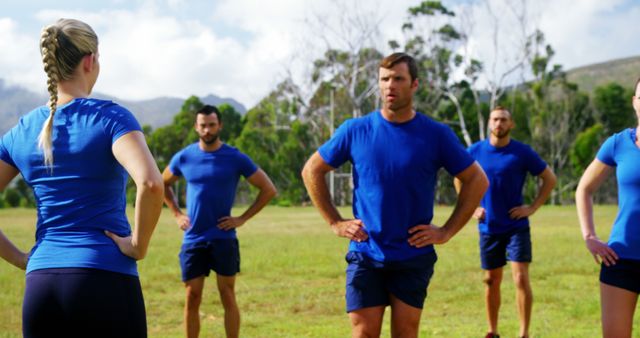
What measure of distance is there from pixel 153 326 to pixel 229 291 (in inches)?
94.9

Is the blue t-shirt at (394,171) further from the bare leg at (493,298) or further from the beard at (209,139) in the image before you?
the bare leg at (493,298)

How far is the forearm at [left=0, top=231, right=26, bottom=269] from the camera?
11.4ft

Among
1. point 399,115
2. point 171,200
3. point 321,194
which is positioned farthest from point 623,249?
point 171,200

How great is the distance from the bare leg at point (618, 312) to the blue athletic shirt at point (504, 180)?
348 cm

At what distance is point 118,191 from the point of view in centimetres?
319

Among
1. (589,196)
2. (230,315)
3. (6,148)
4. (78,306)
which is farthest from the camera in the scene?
(230,315)

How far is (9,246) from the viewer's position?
11.5 ft

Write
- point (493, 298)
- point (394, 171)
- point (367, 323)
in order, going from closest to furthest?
point (394, 171) < point (367, 323) < point (493, 298)

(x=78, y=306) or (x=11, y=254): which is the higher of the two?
(x=11, y=254)

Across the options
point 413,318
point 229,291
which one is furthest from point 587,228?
point 229,291

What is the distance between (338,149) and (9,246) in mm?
2150

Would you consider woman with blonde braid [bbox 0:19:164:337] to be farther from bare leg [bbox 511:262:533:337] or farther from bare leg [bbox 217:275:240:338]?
bare leg [bbox 511:262:533:337]

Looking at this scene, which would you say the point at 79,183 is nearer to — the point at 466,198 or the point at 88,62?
the point at 88,62

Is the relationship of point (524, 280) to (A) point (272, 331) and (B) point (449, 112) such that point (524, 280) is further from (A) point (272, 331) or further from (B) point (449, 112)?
(B) point (449, 112)
